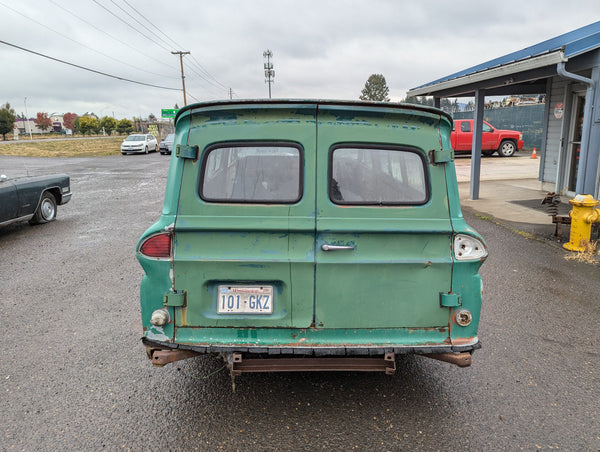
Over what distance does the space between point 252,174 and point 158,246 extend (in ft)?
2.31

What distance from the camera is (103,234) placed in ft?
26.7

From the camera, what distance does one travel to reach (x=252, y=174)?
2.76 metres

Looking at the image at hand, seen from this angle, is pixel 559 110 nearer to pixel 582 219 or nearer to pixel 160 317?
pixel 582 219

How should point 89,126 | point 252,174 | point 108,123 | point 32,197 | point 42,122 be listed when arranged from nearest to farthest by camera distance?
point 252,174 < point 32,197 < point 89,126 < point 108,123 < point 42,122

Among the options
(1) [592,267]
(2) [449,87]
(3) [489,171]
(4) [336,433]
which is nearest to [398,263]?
(4) [336,433]

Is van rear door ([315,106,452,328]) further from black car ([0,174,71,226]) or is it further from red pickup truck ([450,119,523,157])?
red pickup truck ([450,119,523,157])

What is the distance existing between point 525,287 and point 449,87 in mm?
7970

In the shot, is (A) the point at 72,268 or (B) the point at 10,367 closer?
(B) the point at 10,367

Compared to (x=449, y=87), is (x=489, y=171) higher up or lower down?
lower down

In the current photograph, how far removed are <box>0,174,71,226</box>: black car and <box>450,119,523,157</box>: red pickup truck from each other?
16.9 metres

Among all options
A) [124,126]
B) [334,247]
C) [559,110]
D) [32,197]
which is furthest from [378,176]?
[124,126]

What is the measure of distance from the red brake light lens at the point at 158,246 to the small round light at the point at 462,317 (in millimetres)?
1760

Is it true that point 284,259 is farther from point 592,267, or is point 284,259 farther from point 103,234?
point 103,234

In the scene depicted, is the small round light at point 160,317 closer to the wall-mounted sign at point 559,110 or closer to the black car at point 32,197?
the black car at point 32,197
